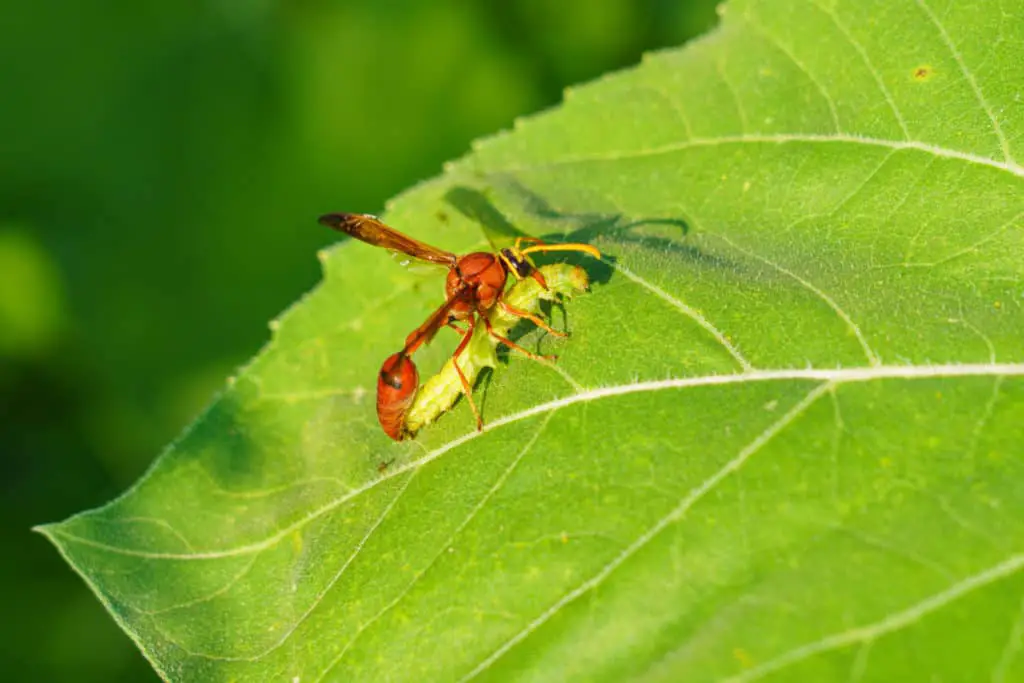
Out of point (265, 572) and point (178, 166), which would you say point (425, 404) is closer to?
point (265, 572)

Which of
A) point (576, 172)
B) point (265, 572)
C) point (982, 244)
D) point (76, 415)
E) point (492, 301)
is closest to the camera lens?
point (982, 244)

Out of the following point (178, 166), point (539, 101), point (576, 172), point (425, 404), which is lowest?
point (425, 404)

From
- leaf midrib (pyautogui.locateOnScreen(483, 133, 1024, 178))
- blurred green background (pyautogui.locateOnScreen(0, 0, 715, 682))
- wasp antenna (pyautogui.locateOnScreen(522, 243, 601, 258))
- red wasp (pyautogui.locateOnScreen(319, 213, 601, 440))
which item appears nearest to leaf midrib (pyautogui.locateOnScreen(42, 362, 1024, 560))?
red wasp (pyautogui.locateOnScreen(319, 213, 601, 440))

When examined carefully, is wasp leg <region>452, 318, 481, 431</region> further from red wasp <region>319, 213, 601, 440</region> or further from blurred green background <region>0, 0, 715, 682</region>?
blurred green background <region>0, 0, 715, 682</region>

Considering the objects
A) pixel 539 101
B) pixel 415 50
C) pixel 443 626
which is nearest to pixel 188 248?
pixel 415 50

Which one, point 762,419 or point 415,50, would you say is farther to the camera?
point 415,50

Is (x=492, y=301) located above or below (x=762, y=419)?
above

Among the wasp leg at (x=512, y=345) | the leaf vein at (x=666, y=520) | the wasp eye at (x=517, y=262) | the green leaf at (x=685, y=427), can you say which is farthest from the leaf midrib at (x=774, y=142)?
the leaf vein at (x=666, y=520)
